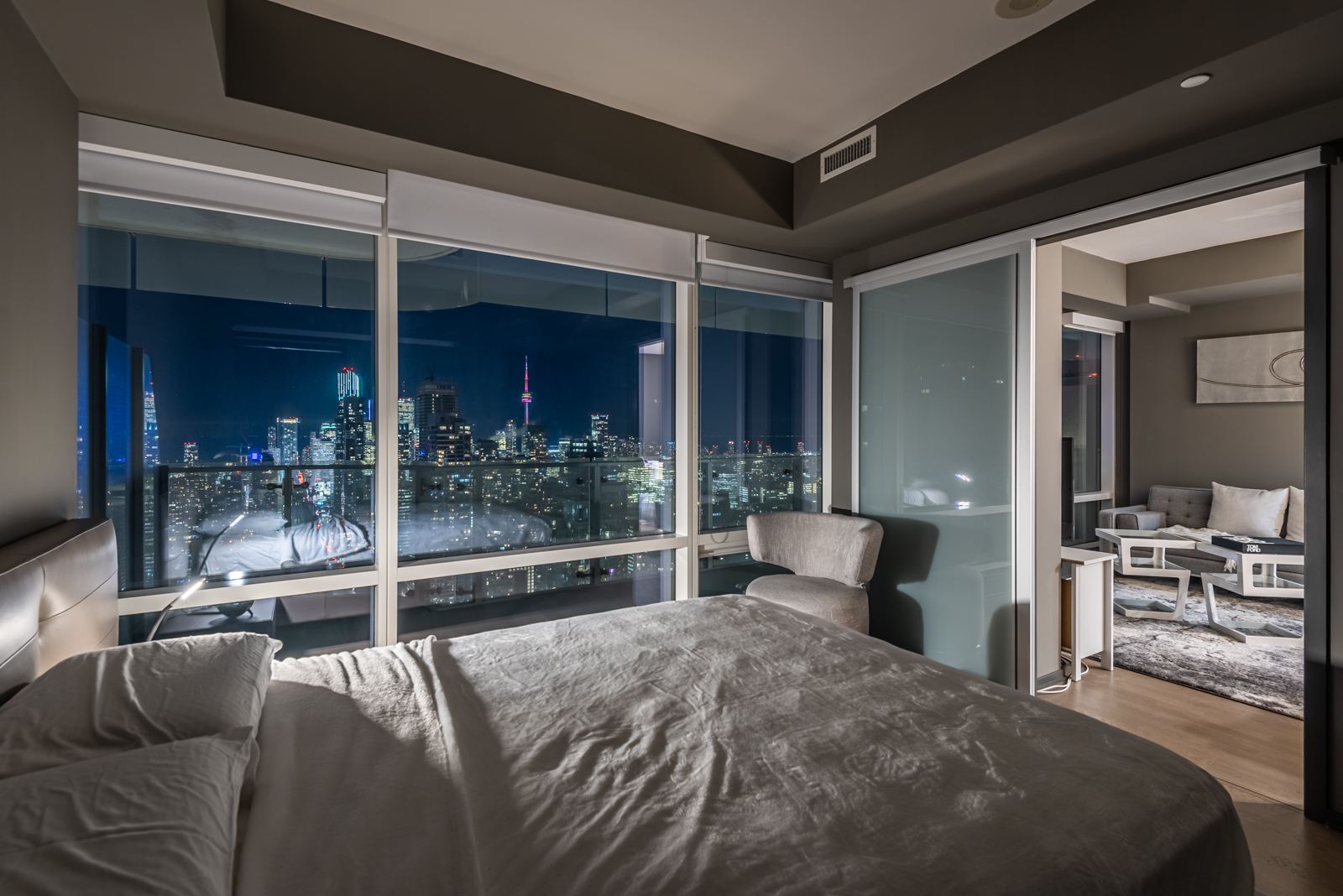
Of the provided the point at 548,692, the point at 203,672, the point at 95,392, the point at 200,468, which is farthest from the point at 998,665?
the point at 95,392

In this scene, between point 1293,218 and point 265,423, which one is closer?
point 265,423

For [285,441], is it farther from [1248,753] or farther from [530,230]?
[1248,753]

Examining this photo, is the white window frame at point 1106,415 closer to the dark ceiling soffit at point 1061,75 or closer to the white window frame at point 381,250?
the dark ceiling soffit at point 1061,75

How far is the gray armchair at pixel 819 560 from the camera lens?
129 inches

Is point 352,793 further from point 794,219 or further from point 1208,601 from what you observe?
point 1208,601

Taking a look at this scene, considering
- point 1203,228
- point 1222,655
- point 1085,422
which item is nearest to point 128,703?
point 1222,655

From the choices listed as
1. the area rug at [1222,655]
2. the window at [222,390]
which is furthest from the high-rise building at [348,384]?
the area rug at [1222,655]

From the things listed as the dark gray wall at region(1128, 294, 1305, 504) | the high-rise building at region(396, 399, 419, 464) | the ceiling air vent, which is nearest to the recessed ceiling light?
the ceiling air vent

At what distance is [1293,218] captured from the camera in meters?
4.37

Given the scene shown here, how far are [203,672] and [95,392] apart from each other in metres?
1.67

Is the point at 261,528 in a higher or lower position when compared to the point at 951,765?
higher

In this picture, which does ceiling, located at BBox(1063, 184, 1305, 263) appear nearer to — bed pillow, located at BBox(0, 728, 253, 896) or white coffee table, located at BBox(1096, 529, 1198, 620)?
white coffee table, located at BBox(1096, 529, 1198, 620)

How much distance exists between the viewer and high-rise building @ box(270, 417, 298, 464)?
110 inches

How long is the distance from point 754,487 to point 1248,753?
261 cm
